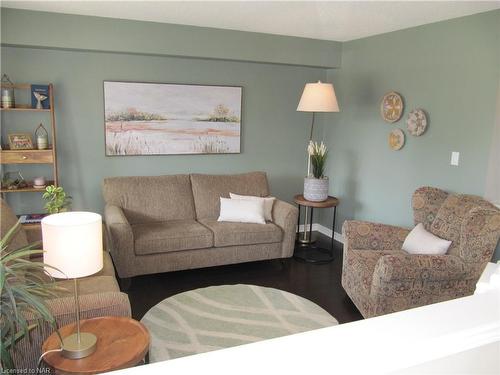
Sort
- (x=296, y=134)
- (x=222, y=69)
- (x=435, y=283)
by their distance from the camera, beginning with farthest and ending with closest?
1. (x=296, y=134)
2. (x=222, y=69)
3. (x=435, y=283)

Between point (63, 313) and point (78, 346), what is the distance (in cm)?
23

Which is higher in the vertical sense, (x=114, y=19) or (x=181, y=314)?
(x=114, y=19)

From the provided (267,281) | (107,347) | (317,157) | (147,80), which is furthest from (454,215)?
(147,80)

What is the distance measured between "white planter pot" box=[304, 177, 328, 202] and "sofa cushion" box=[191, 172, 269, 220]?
48 centimetres

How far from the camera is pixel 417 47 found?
3.76 m

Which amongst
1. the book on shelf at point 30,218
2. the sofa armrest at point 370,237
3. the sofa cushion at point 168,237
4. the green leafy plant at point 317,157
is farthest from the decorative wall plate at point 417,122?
the book on shelf at point 30,218

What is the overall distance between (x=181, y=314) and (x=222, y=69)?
103 inches

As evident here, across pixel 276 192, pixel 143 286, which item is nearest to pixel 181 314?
pixel 143 286

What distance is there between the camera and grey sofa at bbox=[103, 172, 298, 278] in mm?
3524

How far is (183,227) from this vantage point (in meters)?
3.81

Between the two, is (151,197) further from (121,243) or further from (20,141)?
(20,141)

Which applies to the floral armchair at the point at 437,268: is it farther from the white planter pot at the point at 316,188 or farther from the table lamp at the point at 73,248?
the table lamp at the point at 73,248

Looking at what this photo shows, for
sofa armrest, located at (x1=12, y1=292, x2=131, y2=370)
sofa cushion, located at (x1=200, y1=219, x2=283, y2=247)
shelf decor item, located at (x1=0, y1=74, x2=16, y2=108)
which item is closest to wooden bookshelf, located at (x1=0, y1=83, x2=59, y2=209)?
shelf decor item, located at (x1=0, y1=74, x2=16, y2=108)

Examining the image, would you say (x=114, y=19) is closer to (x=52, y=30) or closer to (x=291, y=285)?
(x=52, y=30)
